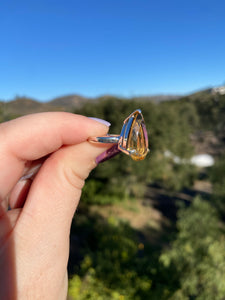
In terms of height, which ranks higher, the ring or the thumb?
the ring

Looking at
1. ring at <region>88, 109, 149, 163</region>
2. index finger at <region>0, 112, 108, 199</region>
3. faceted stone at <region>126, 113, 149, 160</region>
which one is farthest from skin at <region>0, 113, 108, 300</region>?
faceted stone at <region>126, 113, 149, 160</region>

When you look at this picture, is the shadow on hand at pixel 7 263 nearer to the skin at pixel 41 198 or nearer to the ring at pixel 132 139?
the skin at pixel 41 198

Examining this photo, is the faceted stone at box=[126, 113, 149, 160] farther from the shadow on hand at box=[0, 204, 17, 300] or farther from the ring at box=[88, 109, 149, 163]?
the shadow on hand at box=[0, 204, 17, 300]

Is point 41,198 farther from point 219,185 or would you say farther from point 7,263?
point 219,185

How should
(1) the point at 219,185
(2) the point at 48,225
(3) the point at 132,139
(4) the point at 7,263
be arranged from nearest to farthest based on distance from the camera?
(4) the point at 7,263 < (2) the point at 48,225 < (3) the point at 132,139 < (1) the point at 219,185

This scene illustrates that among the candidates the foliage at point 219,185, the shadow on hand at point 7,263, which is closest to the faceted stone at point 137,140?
the shadow on hand at point 7,263

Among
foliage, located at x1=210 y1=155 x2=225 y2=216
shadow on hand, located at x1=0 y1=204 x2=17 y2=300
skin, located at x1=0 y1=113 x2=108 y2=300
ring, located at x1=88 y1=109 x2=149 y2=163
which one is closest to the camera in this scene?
shadow on hand, located at x1=0 y1=204 x2=17 y2=300

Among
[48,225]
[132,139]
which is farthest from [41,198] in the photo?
[132,139]

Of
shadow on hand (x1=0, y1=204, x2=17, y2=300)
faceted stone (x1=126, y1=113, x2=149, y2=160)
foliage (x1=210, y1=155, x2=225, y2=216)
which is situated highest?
faceted stone (x1=126, y1=113, x2=149, y2=160)
